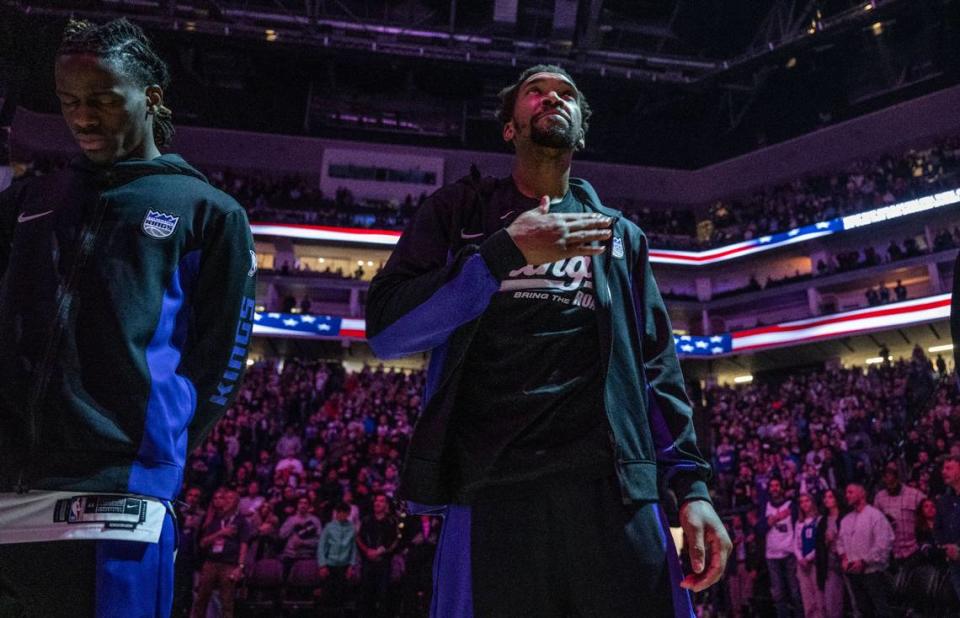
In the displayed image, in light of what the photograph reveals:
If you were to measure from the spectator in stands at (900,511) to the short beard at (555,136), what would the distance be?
7.12 metres

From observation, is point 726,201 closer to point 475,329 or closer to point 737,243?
point 737,243

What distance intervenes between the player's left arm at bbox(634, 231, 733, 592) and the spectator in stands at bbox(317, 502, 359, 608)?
712cm

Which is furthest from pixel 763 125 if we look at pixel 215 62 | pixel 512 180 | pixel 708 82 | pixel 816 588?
pixel 512 180

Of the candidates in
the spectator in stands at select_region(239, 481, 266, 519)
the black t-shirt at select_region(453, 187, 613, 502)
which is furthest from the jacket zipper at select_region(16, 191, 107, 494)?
the spectator in stands at select_region(239, 481, 266, 519)

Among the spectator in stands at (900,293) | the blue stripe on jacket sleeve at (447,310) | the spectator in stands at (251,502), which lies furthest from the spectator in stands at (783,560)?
the spectator in stands at (900,293)

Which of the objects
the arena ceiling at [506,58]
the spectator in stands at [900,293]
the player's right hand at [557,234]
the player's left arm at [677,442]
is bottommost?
the player's left arm at [677,442]

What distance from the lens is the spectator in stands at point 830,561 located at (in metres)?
7.71

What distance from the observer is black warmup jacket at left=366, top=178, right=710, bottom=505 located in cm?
174

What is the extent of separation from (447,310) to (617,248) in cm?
59

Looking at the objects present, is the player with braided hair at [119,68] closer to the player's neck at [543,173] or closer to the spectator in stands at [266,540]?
the player's neck at [543,173]

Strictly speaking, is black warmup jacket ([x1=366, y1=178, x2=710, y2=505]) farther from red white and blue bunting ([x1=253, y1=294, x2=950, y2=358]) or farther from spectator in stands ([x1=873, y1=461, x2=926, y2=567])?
red white and blue bunting ([x1=253, y1=294, x2=950, y2=358])

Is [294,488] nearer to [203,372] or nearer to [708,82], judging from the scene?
[203,372]

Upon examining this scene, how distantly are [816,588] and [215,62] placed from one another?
77.1ft

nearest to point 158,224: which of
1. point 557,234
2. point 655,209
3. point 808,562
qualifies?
point 557,234
